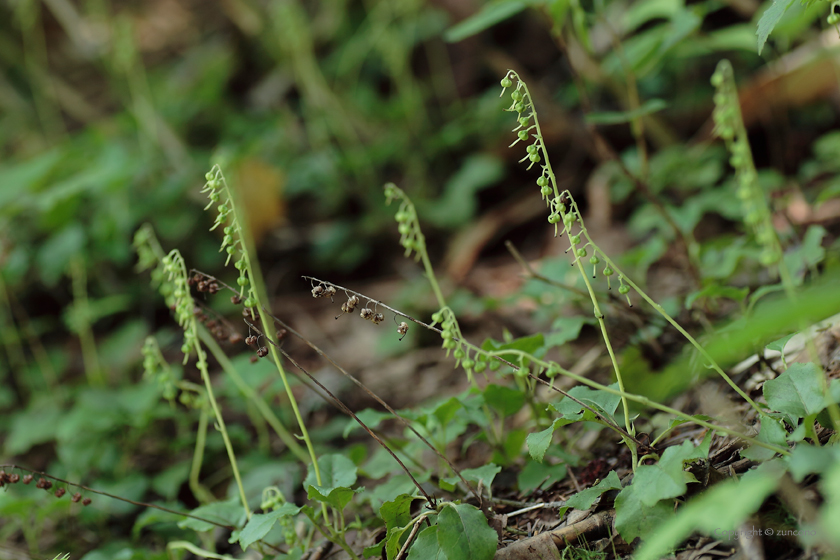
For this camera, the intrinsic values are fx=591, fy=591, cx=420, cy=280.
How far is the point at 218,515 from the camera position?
4.99ft

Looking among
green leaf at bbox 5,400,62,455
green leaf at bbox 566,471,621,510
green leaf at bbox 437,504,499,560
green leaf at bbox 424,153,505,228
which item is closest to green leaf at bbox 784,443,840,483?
green leaf at bbox 566,471,621,510

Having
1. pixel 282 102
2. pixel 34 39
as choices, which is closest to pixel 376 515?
pixel 282 102

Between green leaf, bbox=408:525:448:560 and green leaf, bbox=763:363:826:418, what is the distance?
0.73 meters

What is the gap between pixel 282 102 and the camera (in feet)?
16.5

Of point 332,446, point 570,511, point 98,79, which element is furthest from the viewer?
point 98,79

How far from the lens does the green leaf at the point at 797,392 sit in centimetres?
113

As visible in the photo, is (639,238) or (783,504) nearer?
(783,504)

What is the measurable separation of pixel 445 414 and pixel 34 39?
5.78 m

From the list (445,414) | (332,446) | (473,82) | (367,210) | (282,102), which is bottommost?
(332,446)

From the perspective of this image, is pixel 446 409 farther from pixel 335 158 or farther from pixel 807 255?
pixel 335 158

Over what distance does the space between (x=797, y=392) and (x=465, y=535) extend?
727mm

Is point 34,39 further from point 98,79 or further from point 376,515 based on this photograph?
point 376,515

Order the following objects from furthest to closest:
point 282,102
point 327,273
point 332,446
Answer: point 282,102 < point 327,273 < point 332,446

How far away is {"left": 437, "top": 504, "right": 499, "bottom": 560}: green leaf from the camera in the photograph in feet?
3.92
